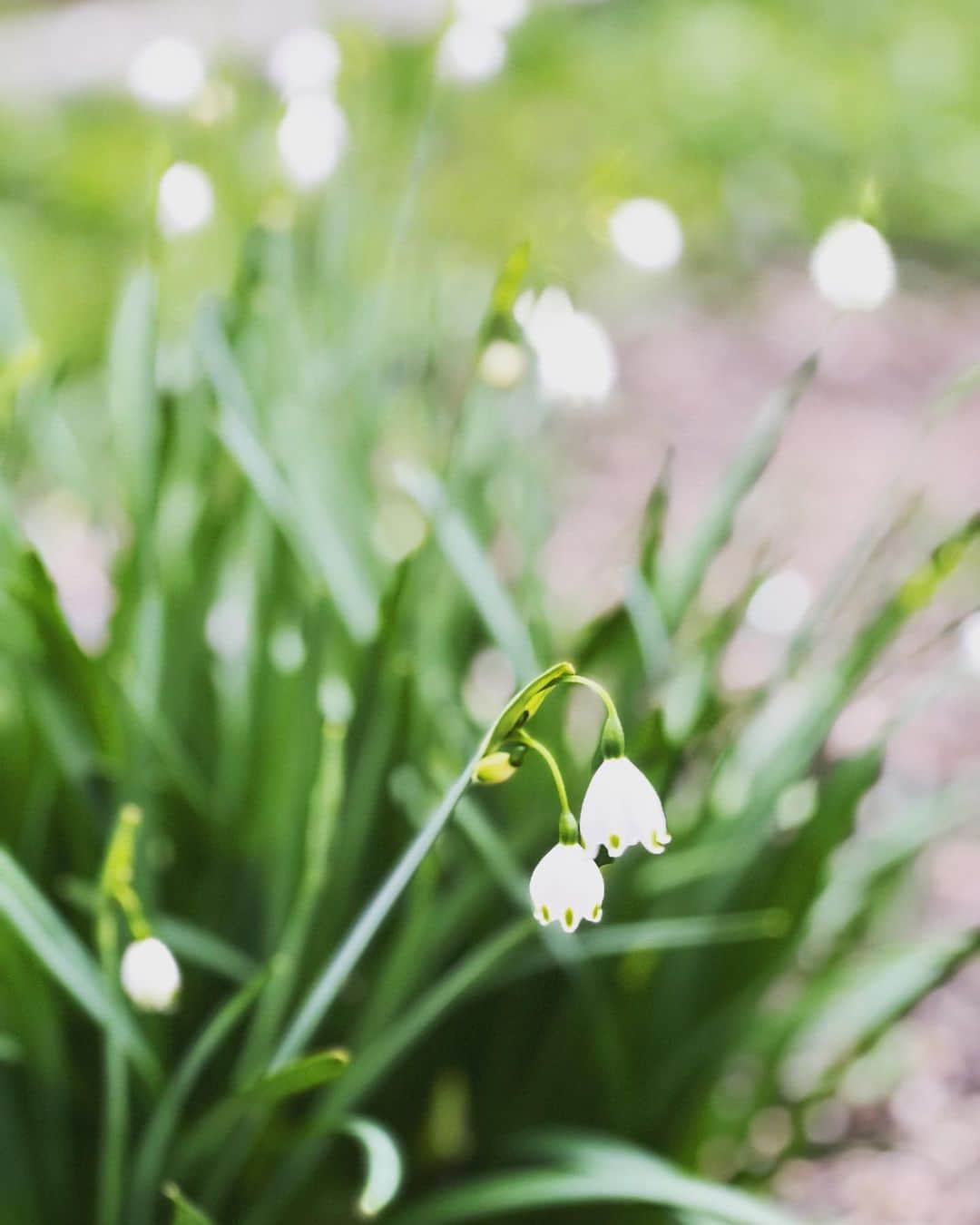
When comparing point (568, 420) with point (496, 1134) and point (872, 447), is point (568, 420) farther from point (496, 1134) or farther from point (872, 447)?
point (496, 1134)

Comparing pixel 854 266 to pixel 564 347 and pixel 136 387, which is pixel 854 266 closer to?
pixel 564 347

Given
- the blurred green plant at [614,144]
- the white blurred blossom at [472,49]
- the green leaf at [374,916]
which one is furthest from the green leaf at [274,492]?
the blurred green plant at [614,144]

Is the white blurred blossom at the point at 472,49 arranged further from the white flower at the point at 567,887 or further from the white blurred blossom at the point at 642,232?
the white flower at the point at 567,887

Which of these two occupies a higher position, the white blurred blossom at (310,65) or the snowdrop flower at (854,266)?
the white blurred blossom at (310,65)

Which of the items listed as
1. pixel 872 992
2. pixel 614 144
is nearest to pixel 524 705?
pixel 872 992

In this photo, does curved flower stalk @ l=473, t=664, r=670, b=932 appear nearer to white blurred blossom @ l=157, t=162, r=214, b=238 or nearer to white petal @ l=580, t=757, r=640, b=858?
white petal @ l=580, t=757, r=640, b=858

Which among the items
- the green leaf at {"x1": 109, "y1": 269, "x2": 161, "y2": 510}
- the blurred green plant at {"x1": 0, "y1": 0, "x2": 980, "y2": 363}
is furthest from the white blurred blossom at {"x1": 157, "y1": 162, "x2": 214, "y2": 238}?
the blurred green plant at {"x1": 0, "y1": 0, "x2": 980, "y2": 363}
